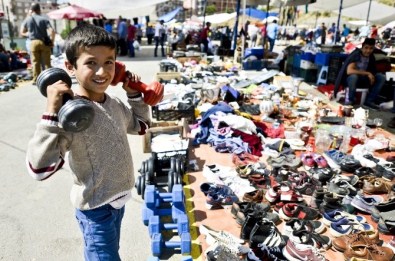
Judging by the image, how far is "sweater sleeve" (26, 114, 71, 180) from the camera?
1502mm

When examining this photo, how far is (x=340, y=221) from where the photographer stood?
3316 millimetres

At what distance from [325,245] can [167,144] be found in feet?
7.96

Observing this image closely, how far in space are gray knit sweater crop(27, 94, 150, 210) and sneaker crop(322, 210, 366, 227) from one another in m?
2.31

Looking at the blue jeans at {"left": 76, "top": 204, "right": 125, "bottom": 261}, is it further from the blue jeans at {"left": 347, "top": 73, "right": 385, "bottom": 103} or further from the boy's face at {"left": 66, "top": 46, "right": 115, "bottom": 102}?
the blue jeans at {"left": 347, "top": 73, "right": 385, "bottom": 103}

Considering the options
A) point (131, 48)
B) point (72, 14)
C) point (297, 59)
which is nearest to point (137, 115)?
point (297, 59)

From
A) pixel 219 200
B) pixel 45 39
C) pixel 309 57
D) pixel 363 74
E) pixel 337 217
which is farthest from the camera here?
pixel 309 57

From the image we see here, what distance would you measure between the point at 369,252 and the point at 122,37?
16233 millimetres

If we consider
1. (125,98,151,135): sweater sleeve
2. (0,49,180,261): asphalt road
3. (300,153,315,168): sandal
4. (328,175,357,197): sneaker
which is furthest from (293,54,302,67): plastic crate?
(125,98,151,135): sweater sleeve

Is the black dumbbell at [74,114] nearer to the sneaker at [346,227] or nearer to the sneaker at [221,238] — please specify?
the sneaker at [221,238]

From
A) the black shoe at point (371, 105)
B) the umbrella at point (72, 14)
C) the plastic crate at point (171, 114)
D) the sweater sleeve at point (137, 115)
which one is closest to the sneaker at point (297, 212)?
the sweater sleeve at point (137, 115)

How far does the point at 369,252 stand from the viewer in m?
2.85

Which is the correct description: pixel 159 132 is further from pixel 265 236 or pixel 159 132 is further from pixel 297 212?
pixel 265 236

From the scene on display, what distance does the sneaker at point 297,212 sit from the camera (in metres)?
3.47

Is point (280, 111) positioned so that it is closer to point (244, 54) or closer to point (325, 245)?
point (325, 245)
